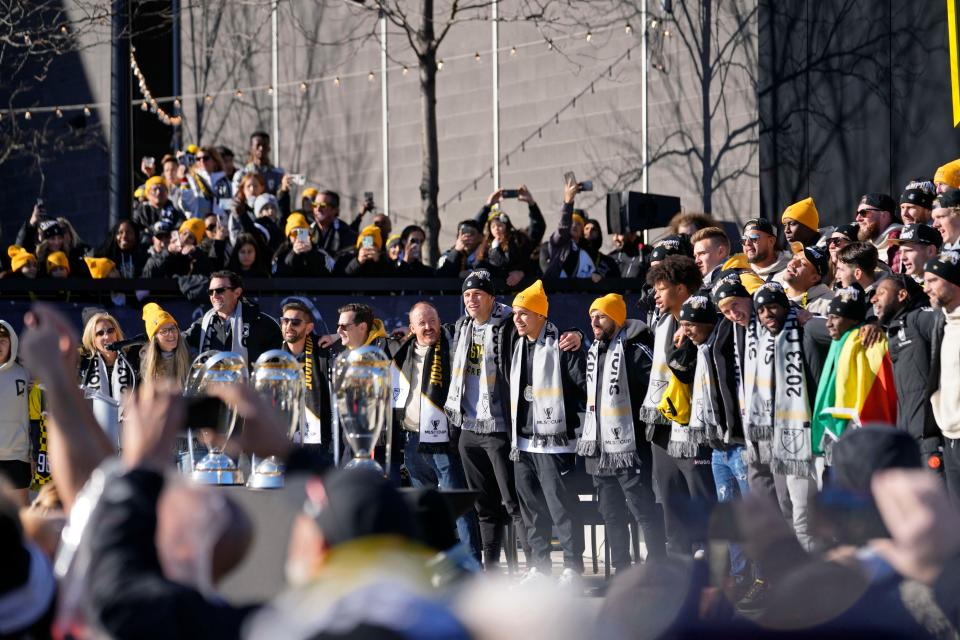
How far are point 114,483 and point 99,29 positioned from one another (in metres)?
20.7

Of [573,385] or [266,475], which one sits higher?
[573,385]

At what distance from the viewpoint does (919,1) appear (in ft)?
47.5

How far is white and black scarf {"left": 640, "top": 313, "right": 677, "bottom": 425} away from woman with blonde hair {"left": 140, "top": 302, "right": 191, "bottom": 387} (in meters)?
2.98

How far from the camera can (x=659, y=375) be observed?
908 centimetres

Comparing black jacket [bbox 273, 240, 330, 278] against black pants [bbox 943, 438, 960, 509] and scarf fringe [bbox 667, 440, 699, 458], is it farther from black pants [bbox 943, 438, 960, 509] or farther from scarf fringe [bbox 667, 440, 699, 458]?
black pants [bbox 943, 438, 960, 509]

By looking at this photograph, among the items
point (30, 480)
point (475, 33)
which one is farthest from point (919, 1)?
point (30, 480)

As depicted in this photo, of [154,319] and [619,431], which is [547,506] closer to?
[619,431]

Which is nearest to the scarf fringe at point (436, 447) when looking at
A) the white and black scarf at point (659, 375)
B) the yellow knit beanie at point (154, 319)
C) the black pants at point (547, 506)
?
the black pants at point (547, 506)

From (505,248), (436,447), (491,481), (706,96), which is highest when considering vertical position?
(706,96)

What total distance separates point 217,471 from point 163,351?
→ 329 cm

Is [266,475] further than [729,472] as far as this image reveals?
No

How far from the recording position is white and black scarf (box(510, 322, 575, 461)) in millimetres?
9594

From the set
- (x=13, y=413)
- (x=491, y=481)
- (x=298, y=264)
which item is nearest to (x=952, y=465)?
(x=491, y=481)

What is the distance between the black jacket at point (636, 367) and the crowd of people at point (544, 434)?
0.6 inches
